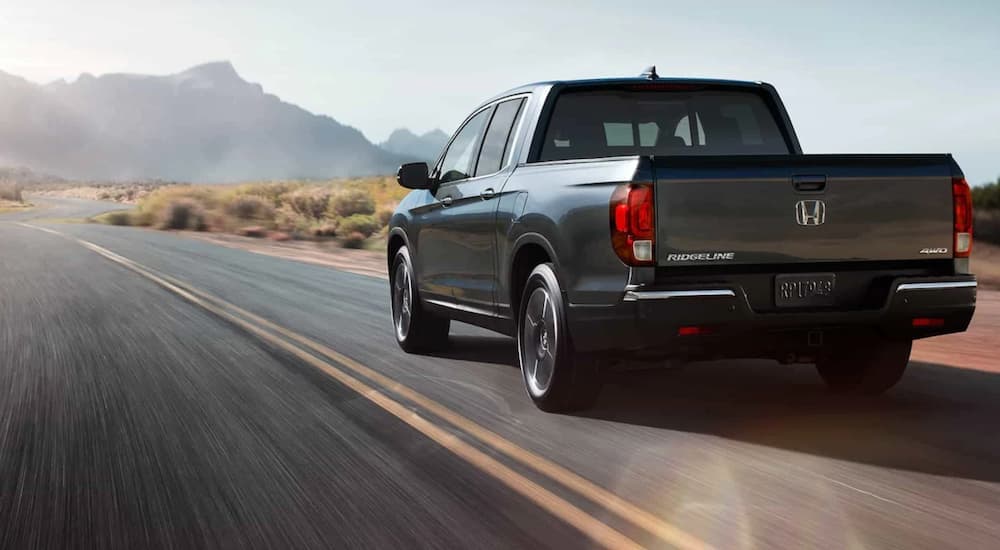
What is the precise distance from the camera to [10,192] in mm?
112312

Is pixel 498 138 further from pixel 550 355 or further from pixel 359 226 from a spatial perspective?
pixel 359 226

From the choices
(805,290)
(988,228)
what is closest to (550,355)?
(805,290)

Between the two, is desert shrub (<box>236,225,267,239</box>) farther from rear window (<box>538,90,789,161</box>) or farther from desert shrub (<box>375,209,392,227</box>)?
rear window (<box>538,90,789,161</box>)

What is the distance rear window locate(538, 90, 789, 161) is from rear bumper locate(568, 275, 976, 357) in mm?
1683

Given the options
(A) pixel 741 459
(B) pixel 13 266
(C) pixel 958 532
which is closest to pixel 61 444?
(A) pixel 741 459

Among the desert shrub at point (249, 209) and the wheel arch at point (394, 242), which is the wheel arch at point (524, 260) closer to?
the wheel arch at point (394, 242)

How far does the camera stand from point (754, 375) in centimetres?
868

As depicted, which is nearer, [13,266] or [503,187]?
[503,187]

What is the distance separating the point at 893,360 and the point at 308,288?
10.9 m

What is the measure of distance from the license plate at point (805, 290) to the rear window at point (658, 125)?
2.01 m

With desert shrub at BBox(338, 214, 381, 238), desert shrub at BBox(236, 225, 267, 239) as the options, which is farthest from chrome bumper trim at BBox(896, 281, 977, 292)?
desert shrub at BBox(236, 225, 267, 239)

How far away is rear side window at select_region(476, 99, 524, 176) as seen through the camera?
27.5 ft

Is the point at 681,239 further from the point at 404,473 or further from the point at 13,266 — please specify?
the point at 13,266

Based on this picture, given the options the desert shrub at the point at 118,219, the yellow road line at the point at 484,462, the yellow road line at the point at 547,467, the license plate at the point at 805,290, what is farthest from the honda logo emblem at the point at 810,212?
the desert shrub at the point at 118,219
